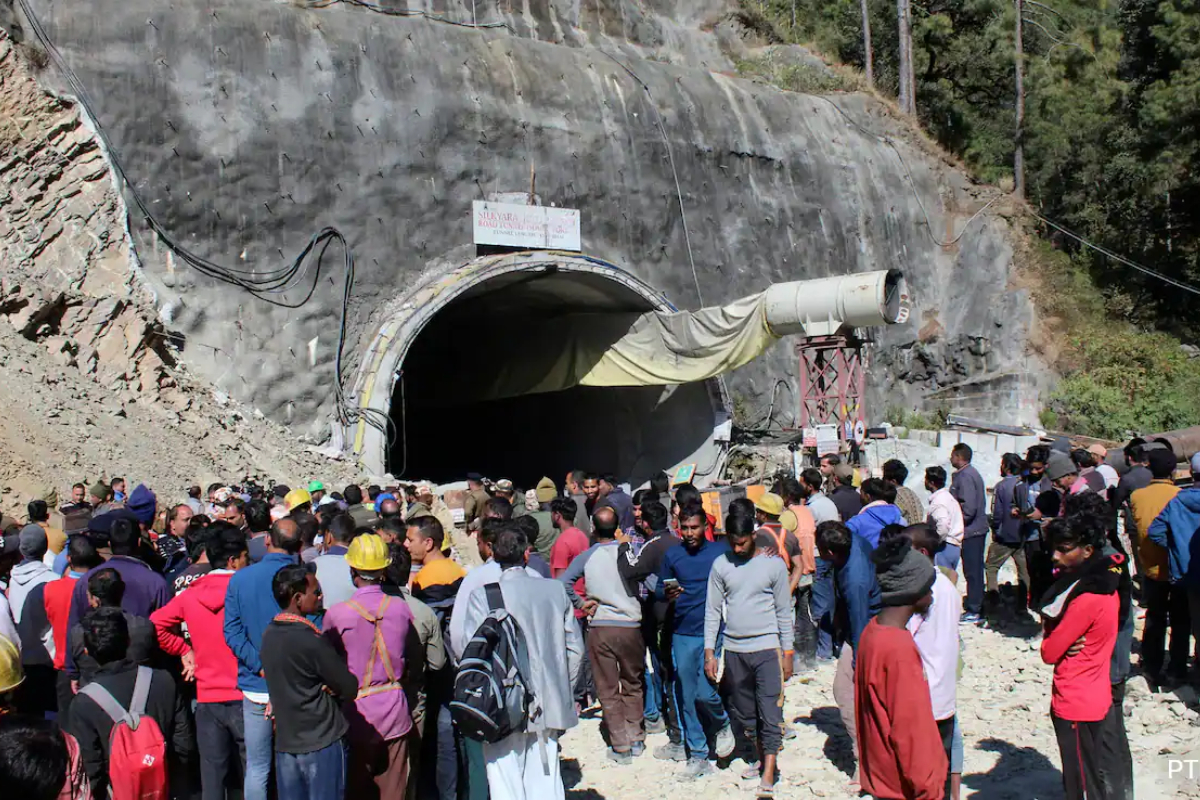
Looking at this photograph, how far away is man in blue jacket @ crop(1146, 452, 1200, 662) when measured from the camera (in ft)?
23.8

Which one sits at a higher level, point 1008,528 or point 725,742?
point 1008,528

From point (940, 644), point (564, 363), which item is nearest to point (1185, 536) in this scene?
point (940, 644)

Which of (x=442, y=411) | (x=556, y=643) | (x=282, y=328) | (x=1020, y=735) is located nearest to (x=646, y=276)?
(x=282, y=328)

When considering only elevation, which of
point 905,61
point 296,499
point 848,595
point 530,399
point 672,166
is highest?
point 905,61

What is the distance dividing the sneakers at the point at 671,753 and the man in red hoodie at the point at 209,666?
2.88 metres

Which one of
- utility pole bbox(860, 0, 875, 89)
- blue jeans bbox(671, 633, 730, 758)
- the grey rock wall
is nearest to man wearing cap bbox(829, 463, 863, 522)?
blue jeans bbox(671, 633, 730, 758)

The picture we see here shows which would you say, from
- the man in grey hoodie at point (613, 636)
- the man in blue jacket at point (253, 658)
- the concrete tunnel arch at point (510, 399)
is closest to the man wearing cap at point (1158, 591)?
the man in grey hoodie at point (613, 636)

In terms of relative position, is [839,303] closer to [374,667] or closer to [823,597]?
[823,597]

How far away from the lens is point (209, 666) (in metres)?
5.79

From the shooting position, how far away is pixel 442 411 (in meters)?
26.4

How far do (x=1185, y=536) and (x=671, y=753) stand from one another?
146 inches

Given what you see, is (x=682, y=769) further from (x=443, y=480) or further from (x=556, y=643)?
(x=443, y=480)

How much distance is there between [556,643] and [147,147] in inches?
481

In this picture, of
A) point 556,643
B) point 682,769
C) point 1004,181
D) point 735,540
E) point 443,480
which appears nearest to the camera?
point 556,643
